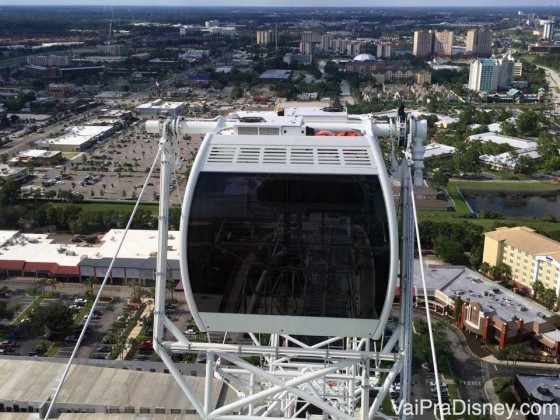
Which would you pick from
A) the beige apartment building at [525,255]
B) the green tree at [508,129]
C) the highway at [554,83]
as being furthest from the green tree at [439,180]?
the highway at [554,83]

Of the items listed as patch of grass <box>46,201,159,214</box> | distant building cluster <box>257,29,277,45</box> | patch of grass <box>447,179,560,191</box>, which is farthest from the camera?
distant building cluster <box>257,29,277,45</box>

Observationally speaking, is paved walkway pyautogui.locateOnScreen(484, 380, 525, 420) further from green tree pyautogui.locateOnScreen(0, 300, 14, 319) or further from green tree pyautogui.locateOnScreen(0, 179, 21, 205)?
green tree pyautogui.locateOnScreen(0, 179, 21, 205)

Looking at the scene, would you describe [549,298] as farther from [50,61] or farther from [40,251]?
[50,61]

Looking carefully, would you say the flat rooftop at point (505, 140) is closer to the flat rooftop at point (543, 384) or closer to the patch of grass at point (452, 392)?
the flat rooftop at point (543, 384)

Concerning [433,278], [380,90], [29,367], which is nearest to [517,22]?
[380,90]

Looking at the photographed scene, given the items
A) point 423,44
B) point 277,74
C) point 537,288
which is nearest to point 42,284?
point 537,288

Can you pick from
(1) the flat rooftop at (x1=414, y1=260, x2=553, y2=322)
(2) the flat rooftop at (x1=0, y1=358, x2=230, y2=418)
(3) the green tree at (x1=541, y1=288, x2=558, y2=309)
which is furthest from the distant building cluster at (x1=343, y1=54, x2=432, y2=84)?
(2) the flat rooftop at (x1=0, y1=358, x2=230, y2=418)
